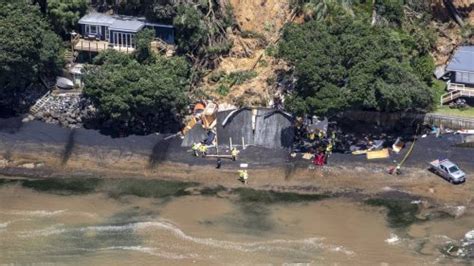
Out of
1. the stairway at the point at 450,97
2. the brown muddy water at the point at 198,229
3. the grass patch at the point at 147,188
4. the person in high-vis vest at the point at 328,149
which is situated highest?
the stairway at the point at 450,97

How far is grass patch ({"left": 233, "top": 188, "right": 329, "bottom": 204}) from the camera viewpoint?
74750mm

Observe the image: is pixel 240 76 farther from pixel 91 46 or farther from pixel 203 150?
pixel 91 46

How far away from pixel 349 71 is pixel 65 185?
26211 millimetres

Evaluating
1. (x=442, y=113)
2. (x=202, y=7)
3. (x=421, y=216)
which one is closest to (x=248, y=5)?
(x=202, y=7)

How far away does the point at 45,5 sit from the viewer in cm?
8881

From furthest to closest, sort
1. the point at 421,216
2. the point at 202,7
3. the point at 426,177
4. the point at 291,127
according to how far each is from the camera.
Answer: the point at 202,7 → the point at 291,127 → the point at 426,177 → the point at 421,216

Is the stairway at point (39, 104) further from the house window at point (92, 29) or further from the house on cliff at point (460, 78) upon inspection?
the house on cliff at point (460, 78)

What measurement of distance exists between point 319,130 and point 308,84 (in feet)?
18.0

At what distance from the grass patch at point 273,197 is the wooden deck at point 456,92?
16949 millimetres

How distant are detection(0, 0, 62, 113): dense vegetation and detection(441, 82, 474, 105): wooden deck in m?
36.7

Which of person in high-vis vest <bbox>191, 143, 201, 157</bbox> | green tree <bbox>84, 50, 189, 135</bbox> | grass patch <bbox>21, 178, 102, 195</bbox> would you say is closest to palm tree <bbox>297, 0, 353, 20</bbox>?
green tree <bbox>84, 50, 189, 135</bbox>

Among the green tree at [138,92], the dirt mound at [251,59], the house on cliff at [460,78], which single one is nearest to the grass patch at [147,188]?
the green tree at [138,92]

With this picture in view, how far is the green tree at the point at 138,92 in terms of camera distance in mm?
80000

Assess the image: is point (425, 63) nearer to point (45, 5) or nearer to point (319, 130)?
point (319, 130)
